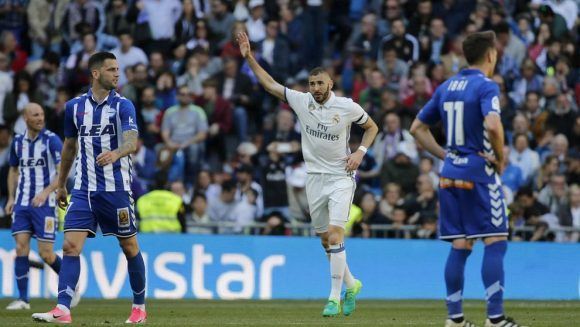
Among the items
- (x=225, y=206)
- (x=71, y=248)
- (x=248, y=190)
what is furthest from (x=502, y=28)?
(x=71, y=248)

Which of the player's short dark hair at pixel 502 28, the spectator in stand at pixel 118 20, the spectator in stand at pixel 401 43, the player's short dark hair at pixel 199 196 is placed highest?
the spectator in stand at pixel 118 20

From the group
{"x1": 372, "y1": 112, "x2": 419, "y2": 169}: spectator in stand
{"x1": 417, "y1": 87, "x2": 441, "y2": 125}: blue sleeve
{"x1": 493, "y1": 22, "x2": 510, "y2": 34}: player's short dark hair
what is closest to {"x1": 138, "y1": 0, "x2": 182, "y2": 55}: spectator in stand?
{"x1": 372, "y1": 112, "x2": 419, "y2": 169}: spectator in stand

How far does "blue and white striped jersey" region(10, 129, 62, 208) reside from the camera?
16.8 metres

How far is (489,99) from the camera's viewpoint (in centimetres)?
1078

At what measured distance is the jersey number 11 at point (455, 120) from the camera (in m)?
11.0

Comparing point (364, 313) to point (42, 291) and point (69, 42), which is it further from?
point (69, 42)

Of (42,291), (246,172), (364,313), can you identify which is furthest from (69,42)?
(364,313)

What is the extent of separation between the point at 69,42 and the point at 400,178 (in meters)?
7.86

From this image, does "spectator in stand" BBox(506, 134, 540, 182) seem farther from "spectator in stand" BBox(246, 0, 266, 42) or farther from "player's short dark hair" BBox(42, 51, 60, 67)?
"player's short dark hair" BBox(42, 51, 60, 67)

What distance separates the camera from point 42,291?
20.7 m

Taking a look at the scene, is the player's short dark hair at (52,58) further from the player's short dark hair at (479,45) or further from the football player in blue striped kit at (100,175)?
the player's short dark hair at (479,45)

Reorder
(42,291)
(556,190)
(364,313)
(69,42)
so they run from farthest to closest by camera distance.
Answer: (69,42)
(556,190)
(42,291)
(364,313)

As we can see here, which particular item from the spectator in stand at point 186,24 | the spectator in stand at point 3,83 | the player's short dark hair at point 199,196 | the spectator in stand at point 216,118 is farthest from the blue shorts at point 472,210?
the spectator in stand at point 186,24

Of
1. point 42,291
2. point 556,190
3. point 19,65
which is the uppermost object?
point 19,65
